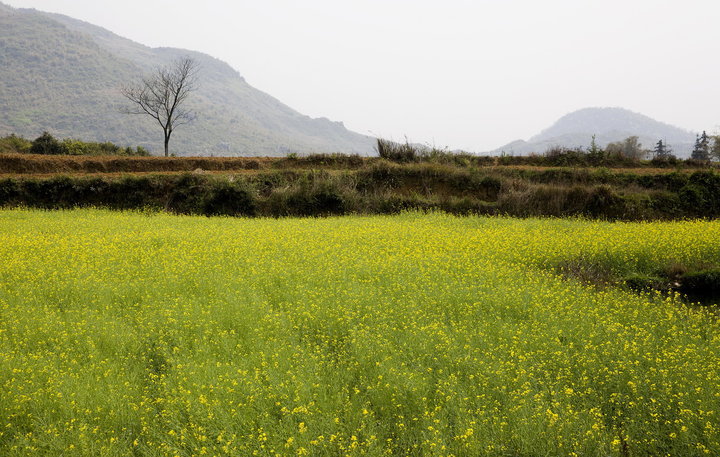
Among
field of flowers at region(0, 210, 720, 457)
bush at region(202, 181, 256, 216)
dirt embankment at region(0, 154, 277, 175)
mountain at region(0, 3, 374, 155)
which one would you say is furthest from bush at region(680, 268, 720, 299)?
mountain at region(0, 3, 374, 155)

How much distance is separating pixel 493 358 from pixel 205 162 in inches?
956

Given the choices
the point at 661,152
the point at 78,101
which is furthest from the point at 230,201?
the point at 78,101

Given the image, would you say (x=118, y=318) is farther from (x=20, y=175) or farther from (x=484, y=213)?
(x=20, y=175)

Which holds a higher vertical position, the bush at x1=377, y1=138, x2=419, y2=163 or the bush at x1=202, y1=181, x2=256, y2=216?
the bush at x1=377, y1=138, x2=419, y2=163

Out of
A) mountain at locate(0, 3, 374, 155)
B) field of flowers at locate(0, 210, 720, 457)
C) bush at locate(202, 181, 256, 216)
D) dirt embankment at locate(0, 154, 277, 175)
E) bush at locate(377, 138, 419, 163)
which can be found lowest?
field of flowers at locate(0, 210, 720, 457)

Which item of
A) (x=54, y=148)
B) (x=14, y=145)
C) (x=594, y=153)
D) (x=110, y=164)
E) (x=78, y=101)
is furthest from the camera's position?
(x=78, y=101)

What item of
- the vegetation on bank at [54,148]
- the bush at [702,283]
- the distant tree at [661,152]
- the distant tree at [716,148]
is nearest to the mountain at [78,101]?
the vegetation on bank at [54,148]

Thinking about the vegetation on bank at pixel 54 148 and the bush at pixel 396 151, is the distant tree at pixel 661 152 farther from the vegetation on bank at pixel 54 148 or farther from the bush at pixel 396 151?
the vegetation on bank at pixel 54 148

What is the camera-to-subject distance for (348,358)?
18.1 ft

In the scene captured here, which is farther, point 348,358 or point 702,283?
point 702,283

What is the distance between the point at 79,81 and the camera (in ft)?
389

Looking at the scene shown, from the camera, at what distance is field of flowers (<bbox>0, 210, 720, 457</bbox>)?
13.2ft

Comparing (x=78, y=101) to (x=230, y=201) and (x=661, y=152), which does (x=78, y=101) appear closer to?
(x=230, y=201)

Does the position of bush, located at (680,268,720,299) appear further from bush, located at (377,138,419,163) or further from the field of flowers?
bush, located at (377,138,419,163)
